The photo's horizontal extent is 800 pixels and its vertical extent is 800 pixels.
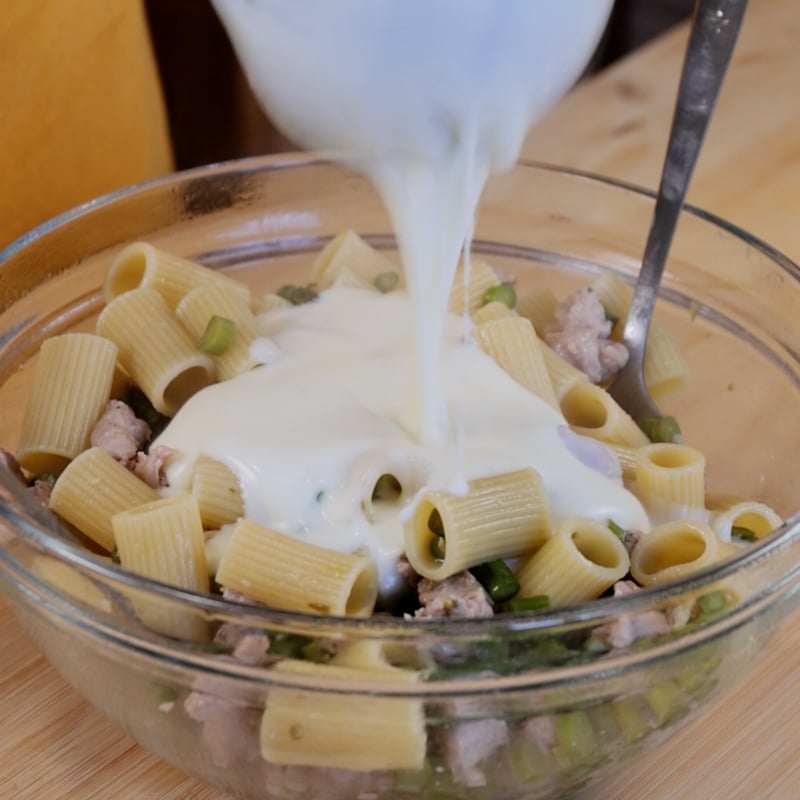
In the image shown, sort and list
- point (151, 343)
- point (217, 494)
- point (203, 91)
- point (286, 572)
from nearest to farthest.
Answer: point (286, 572) → point (217, 494) → point (151, 343) → point (203, 91)

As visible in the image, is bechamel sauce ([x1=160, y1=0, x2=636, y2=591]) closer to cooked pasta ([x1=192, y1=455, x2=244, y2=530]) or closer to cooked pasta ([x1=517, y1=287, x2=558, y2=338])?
cooked pasta ([x1=192, y1=455, x2=244, y2=530])

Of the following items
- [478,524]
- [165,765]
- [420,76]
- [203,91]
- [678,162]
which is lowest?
[203,91]

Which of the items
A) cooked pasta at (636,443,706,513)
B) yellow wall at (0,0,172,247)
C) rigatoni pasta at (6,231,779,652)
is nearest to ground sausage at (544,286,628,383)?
rigatoni pasta at (6,231,779,652)

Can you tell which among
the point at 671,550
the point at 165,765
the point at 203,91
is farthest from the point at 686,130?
the point at 203,91

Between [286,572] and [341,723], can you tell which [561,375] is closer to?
[286,572]

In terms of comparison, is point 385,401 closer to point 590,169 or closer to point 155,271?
point 155,271

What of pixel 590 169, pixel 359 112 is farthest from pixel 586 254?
pixel 359 112

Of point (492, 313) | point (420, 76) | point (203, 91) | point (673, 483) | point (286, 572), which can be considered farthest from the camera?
point (203, 91)

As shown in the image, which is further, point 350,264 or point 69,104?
point 69,104
